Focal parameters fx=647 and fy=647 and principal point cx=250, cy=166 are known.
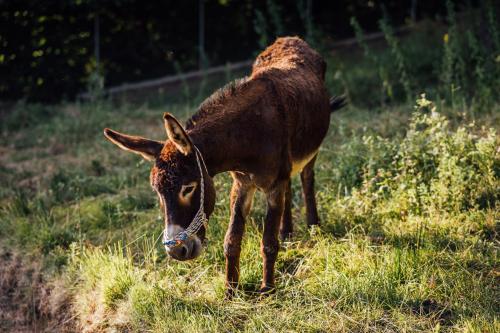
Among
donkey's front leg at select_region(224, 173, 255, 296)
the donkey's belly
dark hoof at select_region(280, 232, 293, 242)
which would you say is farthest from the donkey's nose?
dark hoof at select_region(280, 232, 293, 242)

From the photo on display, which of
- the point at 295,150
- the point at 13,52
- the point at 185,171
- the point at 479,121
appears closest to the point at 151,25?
the point at 13,52

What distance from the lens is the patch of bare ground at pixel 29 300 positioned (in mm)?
5293

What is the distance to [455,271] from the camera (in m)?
4.43

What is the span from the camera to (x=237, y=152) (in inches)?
161

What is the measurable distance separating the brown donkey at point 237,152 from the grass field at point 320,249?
1.32 ft

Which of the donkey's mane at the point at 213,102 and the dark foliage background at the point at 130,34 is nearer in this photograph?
the donkey's mane at the point at 213,102

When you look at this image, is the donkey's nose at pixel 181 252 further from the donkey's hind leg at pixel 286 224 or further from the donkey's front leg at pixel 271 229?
the donkey's hind leg at pixel 286 224

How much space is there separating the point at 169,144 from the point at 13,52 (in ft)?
24.1

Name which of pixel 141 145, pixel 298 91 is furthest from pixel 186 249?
pixel 298 91

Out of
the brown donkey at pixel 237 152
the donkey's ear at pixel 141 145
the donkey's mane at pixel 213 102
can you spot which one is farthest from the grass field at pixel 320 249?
the donkey's mane at pixel 213 102

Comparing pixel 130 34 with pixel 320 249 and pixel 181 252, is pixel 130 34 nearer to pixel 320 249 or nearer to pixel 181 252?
pixel 320 249

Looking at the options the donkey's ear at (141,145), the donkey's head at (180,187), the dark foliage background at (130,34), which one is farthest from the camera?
the dark foliage background at (130,34)

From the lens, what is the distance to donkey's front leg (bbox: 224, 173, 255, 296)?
176 inches

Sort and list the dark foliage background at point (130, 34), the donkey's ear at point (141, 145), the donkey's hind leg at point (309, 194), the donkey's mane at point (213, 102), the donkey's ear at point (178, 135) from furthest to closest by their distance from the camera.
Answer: the dark foliage background at point (130, 34) → the donkey's hind leg at point (309, 194) → the donkey's mane at point (213, 102) → the donkey's ear at point (141, 145) → the donkey's ear at point (178, 135)
